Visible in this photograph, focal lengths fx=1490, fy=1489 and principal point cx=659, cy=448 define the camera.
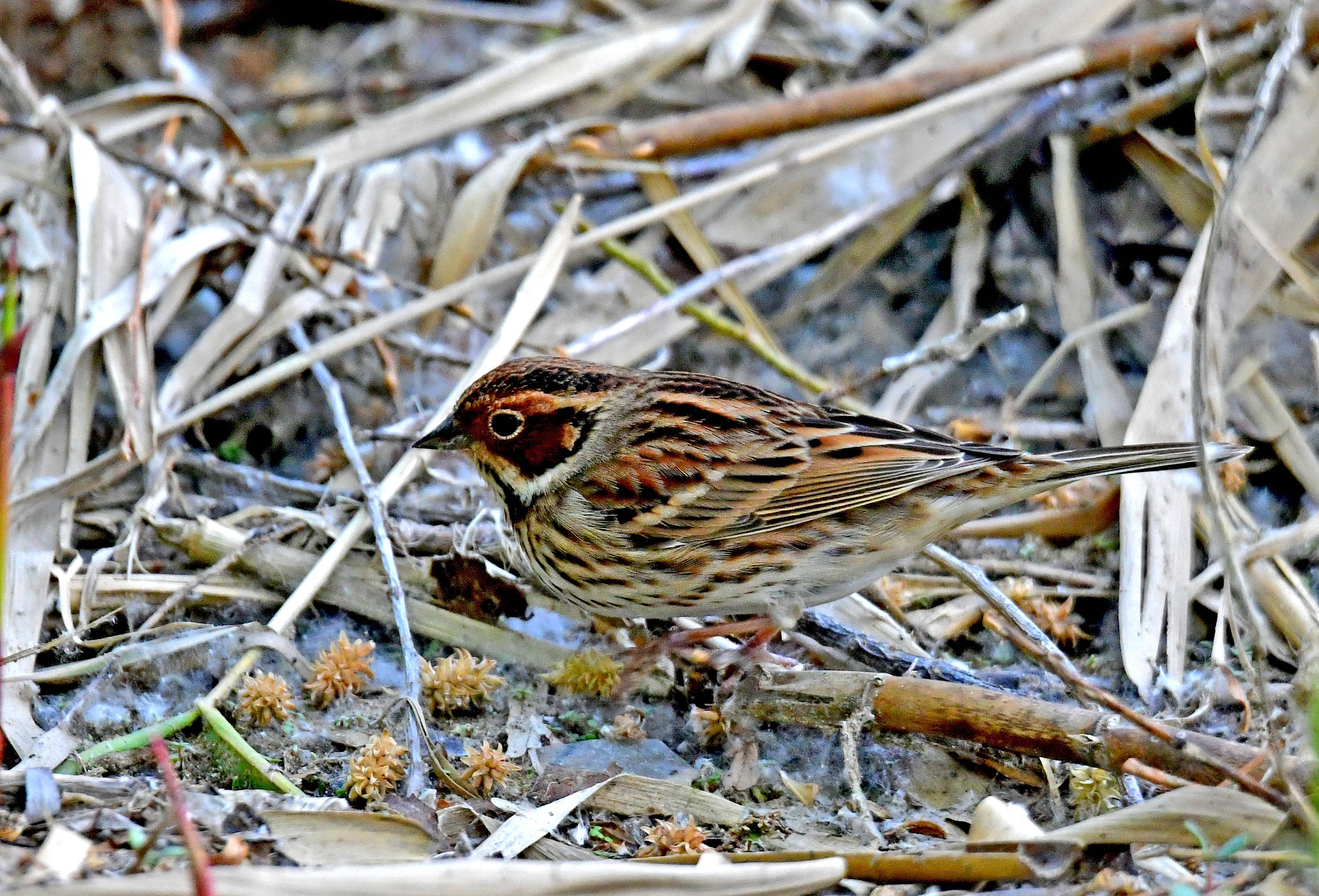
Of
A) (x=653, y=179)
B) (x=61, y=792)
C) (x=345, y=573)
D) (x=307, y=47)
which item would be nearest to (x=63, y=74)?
(x=307, y=47)

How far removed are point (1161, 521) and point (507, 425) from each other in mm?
2283

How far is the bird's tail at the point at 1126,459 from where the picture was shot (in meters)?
4.36

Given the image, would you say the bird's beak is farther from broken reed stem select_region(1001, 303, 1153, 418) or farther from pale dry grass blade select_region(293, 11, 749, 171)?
broken reed stem select_region(1001, 303, 1153, 418)

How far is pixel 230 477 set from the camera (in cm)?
528

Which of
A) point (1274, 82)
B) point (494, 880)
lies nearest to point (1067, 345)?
point (1274, 82)

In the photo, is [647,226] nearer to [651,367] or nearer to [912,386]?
[651,367]

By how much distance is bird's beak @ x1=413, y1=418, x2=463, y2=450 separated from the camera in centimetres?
476

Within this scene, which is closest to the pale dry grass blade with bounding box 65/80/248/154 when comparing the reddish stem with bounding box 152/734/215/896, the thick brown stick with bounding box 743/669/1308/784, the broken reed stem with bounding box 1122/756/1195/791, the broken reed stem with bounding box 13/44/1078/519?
the broken reed stem with bounding box 13/44/1078/519

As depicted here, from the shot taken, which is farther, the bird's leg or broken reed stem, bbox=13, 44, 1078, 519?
broken reed stem, bbox=13, 44, 1078, 519

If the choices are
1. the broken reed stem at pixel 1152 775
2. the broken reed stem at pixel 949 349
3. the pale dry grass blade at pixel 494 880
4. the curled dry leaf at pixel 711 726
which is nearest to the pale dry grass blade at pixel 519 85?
the broken reed stem at pixel 949 349

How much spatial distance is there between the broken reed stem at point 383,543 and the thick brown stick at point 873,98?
1.83 meters

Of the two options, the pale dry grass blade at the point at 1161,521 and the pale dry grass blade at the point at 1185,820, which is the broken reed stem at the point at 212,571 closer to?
the pale dry grass blade at the point at 1185,820

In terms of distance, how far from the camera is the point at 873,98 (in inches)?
261

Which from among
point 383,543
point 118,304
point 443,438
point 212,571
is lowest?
point 212,571
